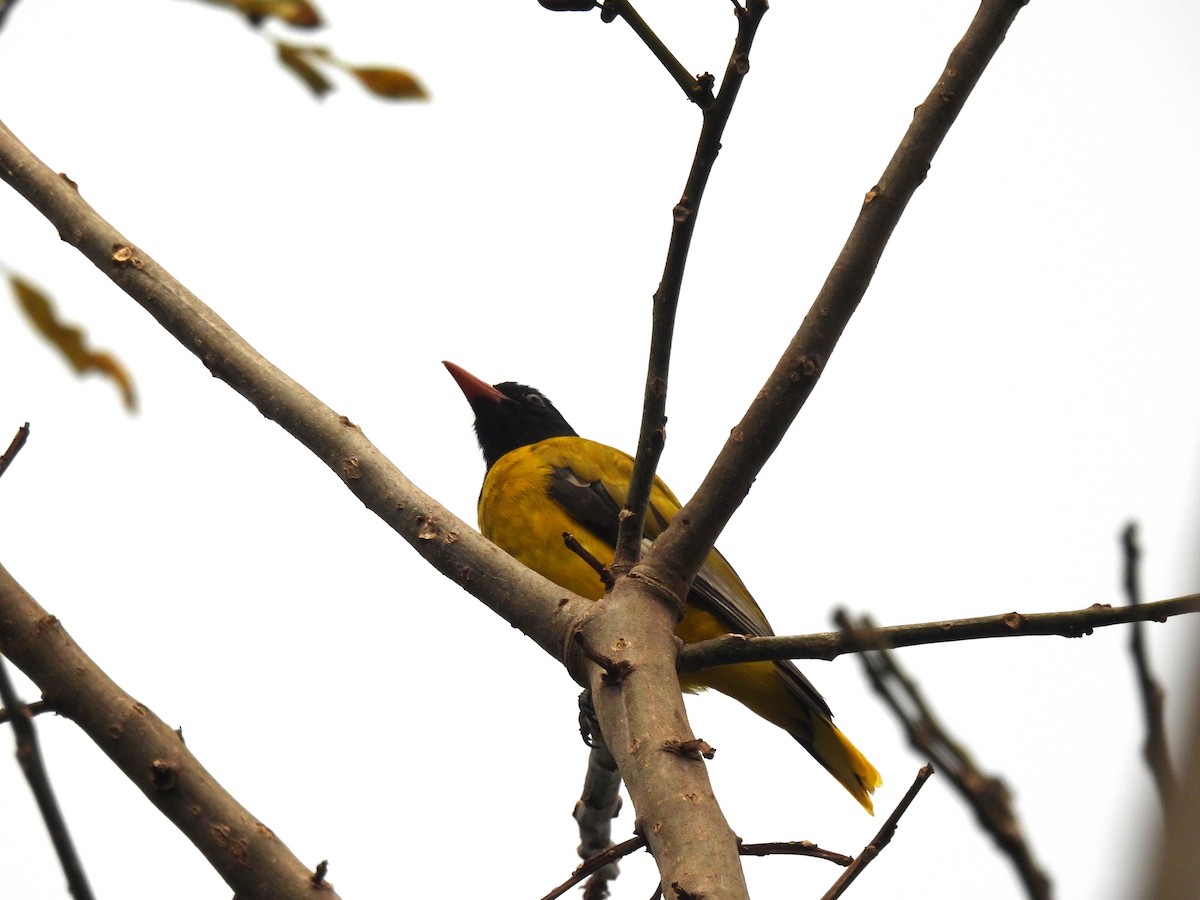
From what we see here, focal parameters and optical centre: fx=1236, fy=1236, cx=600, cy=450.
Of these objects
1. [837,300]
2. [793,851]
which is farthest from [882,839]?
[837,300]

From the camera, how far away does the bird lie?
166 inches

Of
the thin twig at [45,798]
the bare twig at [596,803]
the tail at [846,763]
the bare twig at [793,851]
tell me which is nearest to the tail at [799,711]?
the tail at [846,763]

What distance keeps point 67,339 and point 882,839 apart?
5.33 feet

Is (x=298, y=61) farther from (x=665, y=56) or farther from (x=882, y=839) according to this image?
(x=882, y=839)

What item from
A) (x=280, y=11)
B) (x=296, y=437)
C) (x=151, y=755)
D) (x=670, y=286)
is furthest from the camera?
(x=296, y=437)

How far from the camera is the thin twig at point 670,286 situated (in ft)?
6.63

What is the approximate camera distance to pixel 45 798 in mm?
1180

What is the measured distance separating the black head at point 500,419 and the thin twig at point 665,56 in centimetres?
403

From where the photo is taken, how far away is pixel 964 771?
80 centimetres

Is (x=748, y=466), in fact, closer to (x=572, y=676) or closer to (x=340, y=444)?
(x=572, y=676)

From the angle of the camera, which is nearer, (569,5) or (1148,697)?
(1148,697)

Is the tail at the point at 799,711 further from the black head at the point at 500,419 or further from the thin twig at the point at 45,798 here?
the thin twig at the point at 45,798

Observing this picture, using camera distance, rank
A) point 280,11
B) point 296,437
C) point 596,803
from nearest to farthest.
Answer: point 280,11 → point 296,437 → point 596,803

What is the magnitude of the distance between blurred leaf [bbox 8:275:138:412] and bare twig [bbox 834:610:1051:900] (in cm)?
93
